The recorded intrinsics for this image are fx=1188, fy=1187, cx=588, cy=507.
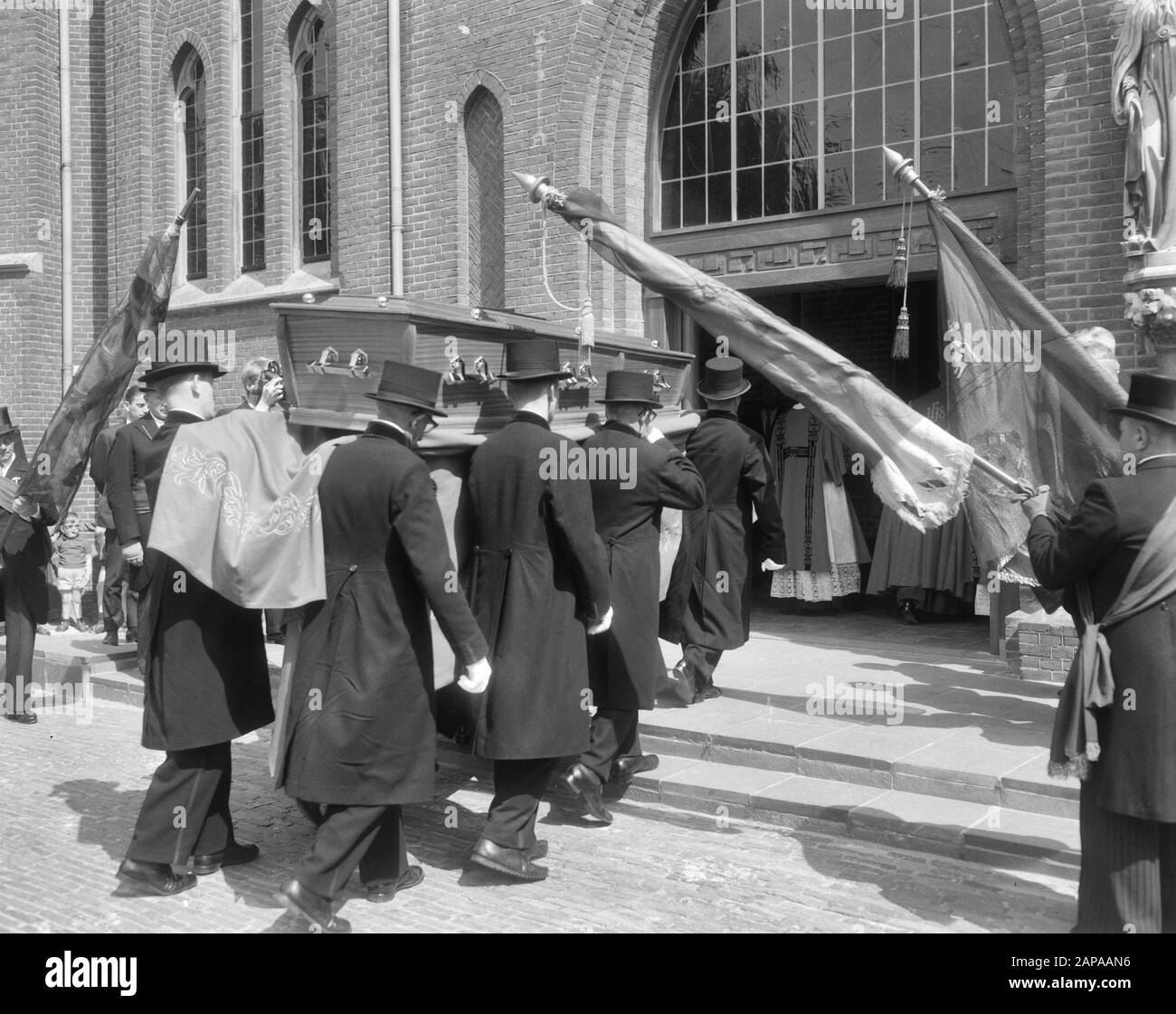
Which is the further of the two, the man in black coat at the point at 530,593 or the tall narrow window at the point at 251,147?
the tall narrow window at the point at 251,147

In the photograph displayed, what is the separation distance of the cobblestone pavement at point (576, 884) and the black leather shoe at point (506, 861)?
0.06 meters

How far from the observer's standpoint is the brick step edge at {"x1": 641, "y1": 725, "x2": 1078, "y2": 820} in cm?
560

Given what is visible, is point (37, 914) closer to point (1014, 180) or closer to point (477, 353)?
point (477, 353)

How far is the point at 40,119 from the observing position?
15047 mm

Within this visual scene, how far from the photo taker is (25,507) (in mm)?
7953

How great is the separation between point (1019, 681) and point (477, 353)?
4416 millimetres

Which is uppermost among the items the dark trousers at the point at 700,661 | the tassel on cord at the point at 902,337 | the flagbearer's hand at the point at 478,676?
the tassel on cord at the point at 902,337

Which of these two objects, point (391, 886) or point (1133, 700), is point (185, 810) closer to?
point (391, 886)

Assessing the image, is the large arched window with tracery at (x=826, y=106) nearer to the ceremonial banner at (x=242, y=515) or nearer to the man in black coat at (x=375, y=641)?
the man in black coat at (x=375, y=641)

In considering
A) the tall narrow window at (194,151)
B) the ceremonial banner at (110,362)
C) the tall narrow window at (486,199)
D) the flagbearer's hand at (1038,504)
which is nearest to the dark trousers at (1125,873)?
the flagbearer's hand at (1038,504)

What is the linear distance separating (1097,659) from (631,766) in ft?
9.52

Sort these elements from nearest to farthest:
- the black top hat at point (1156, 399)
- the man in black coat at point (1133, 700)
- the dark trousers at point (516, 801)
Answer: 1. the man in black coat at point (1133, 700)
2. the black top hat at point (1156, 399)
3. the dark trousers at point (516, 801)

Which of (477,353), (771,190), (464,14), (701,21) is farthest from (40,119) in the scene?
(477,353)

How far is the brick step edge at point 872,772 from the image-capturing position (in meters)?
5.60
